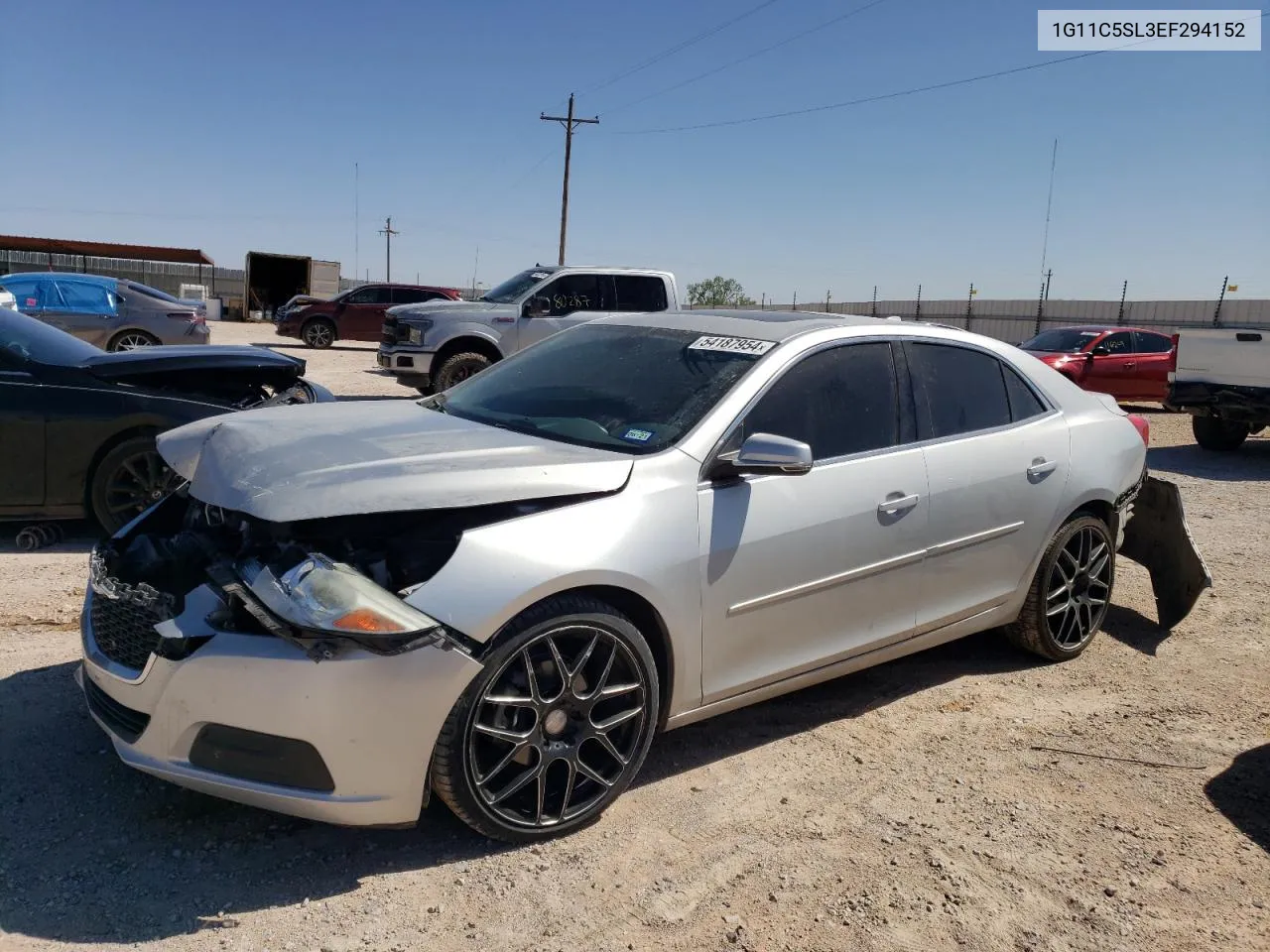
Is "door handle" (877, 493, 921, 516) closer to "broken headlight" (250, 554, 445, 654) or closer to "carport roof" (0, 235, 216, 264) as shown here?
"broken headlight" (250, 554, 445, 654)

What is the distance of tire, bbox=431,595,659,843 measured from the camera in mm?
2830

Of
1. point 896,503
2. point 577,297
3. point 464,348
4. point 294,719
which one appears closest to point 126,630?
point 294,719

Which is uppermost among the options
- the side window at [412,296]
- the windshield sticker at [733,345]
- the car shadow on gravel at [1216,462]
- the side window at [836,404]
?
the side window at [412,296]

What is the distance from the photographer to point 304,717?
2.64 m

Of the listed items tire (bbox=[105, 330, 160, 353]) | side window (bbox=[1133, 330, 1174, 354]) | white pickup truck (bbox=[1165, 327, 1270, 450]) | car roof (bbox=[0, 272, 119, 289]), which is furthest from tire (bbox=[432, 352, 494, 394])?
side window (bbox=[1133, 330, 1174, 354])

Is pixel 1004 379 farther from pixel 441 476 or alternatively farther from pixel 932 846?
pixel 441 476

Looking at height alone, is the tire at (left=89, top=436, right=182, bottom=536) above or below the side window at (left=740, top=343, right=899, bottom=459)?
below

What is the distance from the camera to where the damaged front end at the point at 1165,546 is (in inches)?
201

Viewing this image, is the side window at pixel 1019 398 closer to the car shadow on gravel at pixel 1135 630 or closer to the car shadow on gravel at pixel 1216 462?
the car shadow on gravel at pixel 1135 630

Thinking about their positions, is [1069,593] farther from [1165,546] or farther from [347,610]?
[347,610]

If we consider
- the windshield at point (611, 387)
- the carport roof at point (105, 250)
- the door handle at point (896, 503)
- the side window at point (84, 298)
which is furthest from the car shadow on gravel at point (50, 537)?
the carport roof at point (105, 250)

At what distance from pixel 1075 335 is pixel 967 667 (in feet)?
46.4

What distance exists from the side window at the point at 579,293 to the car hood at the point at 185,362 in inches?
267

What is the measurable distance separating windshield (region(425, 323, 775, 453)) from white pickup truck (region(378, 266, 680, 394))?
8.48 meters
